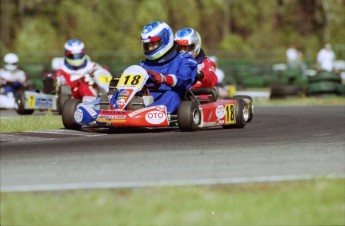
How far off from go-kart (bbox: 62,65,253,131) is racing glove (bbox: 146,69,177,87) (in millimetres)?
89

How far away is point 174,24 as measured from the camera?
42.8 meters

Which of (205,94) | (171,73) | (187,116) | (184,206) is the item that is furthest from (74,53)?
(184,206)

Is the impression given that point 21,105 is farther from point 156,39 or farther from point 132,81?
point 132,81

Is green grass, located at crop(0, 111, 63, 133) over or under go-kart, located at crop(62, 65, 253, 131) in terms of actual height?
under

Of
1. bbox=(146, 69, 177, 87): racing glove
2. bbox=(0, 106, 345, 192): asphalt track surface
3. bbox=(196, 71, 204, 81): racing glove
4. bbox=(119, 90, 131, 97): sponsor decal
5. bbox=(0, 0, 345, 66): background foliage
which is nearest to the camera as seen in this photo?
bbox=(0, 106, 345, 192): asphalt track surface

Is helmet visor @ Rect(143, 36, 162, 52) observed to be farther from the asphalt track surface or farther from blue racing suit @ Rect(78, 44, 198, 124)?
the asphalt track surface

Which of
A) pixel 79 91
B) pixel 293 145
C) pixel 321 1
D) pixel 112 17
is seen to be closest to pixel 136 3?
pixel 112 17

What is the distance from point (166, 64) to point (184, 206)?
5.81 m

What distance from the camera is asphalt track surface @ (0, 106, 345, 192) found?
7191 mm

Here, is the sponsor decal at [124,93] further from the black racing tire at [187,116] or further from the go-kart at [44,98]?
the go-kart at [44,98]

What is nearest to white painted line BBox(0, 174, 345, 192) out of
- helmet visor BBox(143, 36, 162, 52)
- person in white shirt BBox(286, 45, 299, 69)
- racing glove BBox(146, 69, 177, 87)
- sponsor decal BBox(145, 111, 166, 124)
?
sponsor decal BBox(145, 111, 166, 124)

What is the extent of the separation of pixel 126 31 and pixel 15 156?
32.3m

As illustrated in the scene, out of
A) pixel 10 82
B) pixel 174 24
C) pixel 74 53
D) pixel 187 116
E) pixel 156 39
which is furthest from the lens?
pixel 174 24

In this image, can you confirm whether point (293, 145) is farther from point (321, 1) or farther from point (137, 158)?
point (321, 1)
